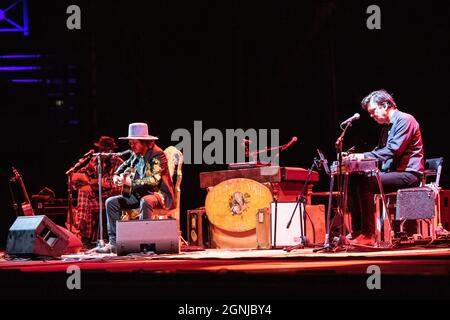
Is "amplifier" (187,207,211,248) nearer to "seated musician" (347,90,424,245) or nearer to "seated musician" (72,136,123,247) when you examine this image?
"seated musician" (72,136,123,247)

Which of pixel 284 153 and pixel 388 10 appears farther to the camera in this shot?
pixel 284 153

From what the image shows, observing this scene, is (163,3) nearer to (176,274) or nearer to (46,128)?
(46,128)

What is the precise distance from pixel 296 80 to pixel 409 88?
1.54 metres

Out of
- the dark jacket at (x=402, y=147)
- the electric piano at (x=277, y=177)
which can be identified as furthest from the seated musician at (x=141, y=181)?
the dark jacket at (x=402, y=147)

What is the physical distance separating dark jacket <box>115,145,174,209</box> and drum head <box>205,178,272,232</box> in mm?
732

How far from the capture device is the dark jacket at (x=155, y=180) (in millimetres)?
6785

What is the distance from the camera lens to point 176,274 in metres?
3.90

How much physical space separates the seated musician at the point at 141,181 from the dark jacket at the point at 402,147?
6.84 ft

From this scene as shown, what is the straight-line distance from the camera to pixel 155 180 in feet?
22.2

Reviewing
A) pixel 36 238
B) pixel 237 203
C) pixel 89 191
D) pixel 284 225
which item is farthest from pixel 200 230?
pixel 36 238

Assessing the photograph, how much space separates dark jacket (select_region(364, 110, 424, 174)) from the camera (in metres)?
5.94

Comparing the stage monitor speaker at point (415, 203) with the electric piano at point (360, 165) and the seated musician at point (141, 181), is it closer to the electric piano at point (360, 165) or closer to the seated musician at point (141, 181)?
the electric piano at point (360, 165)
